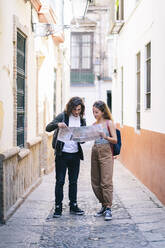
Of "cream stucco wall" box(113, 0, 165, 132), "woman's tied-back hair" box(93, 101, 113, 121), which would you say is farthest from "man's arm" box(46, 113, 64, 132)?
"cream stucco wall" box(113, 0, 165, 132)

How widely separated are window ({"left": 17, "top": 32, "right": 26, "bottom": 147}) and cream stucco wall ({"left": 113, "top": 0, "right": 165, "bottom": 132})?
2.55 meters

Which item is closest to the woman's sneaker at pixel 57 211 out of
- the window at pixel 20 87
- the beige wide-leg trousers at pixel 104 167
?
the beige wide-leg trousers at pixel 104 167

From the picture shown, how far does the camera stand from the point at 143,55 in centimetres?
1062

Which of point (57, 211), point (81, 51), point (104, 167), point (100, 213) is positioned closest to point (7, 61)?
point (104, 167)

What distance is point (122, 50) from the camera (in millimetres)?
15375

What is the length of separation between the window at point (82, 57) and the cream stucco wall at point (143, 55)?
47.1ft

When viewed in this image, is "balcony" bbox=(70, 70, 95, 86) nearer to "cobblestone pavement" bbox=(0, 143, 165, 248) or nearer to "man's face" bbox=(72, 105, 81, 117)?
"cobblestone pavement" bbox=(0, 143, 165, 248)

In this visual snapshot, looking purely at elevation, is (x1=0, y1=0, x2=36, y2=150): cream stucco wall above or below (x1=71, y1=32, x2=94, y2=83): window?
below

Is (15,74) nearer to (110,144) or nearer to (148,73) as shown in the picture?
(110,144)

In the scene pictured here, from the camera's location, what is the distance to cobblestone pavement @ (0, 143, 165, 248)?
568 centimetres

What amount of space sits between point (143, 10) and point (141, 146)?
3.15m

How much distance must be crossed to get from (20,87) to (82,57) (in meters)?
22.7

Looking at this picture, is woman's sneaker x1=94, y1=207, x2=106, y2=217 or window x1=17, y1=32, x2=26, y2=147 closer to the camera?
woman's sneaker x1=94, y1=207, x2=106, y2=217

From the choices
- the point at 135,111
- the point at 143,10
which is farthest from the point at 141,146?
the point at 143,10
